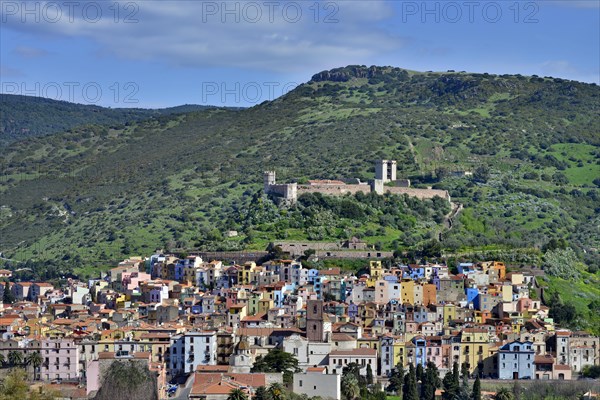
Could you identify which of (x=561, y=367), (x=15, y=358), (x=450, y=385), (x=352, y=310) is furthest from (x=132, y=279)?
(x=561, y=367)

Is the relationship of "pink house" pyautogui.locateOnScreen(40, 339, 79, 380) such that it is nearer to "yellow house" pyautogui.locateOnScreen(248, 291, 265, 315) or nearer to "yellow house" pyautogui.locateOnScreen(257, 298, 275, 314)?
"yellow house" pyautogui.locateOnScreen(248, 291, 265, 315)

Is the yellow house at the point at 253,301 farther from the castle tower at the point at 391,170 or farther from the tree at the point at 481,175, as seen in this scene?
the tree at the point at 481,175


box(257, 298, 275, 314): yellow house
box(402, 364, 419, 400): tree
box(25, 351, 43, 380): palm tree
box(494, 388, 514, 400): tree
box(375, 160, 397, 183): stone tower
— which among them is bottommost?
box(494, 388, 514, 400): tree

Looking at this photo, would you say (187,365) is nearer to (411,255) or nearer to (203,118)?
(411,255)

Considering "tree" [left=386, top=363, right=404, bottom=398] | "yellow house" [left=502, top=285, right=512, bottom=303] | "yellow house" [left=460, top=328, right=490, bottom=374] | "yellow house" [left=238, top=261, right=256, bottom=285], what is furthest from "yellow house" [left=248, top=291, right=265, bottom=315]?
"yellow house" [left=502, top=285, right=512, bottom=303]

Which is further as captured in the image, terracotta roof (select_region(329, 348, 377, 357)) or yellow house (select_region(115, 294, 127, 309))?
yellow house (select_region(115, 294, 127, 309))

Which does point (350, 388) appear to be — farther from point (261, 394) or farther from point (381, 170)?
point (381, 170)

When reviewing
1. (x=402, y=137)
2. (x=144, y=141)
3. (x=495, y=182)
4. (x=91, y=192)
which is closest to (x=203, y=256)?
(x=495, y=182)

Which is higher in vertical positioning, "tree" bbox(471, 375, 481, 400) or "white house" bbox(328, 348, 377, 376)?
"white house" bbox(328, 348, 377, 376)
